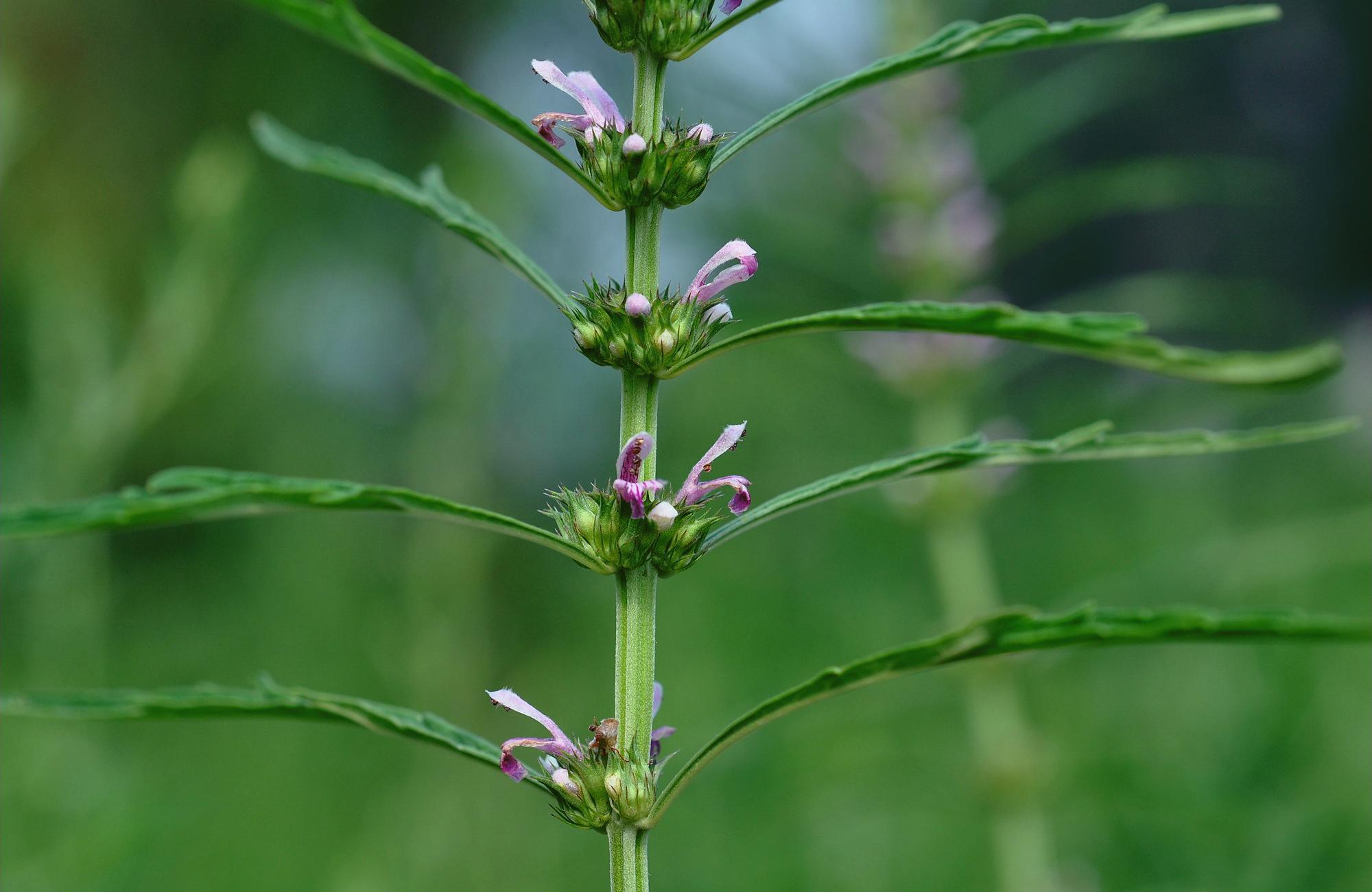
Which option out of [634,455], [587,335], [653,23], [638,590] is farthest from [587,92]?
[638,590]

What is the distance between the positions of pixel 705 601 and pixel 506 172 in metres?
2.13

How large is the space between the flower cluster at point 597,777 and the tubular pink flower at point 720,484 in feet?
0.73

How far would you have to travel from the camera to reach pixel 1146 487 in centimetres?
527

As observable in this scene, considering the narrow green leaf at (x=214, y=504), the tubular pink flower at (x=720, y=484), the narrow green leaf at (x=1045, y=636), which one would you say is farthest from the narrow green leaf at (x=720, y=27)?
the narrow green leaf at (x=1045, y=636)

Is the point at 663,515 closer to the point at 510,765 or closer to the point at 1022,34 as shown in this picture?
the point at 510,765

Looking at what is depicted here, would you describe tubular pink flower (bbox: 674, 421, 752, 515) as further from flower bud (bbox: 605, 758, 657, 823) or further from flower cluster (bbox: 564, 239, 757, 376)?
flower bud (bbox: 605, 758, 657, 823)

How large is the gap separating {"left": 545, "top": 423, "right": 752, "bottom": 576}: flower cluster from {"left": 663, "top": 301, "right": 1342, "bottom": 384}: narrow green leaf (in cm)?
21

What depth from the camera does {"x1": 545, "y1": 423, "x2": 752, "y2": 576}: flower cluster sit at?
39.9 inches

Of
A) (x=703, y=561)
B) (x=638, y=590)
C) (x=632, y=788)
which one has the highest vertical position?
(x=703, y=561)

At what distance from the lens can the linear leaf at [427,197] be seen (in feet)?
3.36

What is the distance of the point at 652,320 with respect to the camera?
1051 mm

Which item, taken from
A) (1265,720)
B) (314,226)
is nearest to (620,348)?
(1265,720)

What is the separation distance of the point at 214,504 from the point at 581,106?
0.60m

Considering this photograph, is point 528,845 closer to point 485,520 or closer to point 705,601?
point 705,601
